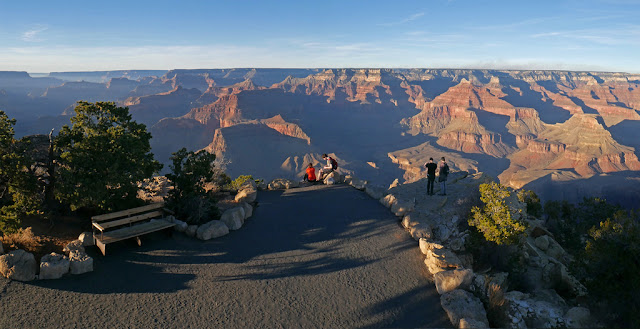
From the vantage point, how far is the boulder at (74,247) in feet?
35.3

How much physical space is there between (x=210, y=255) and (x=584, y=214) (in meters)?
37.9

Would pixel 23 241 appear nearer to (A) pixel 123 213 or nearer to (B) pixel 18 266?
(B) pixel 18 266

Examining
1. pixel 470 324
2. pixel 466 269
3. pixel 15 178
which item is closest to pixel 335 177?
pixel 466 269

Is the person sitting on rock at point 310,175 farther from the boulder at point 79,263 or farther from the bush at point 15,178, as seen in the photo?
the bush at point 15,178

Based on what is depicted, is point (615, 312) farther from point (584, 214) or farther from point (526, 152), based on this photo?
point (526, 152)

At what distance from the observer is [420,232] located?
1374 cm

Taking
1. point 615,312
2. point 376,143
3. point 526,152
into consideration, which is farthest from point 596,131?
point 615,312

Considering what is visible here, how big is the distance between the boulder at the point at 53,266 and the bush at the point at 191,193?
444 centimetres

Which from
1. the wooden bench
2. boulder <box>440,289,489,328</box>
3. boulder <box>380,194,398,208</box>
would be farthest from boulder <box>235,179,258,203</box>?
boulder <box>440,289,489,328</box>

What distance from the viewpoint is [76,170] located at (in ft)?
39.9

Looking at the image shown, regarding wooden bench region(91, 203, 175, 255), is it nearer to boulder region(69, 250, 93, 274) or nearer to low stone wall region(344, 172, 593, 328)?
boulder region(69, 250, 93, 274)

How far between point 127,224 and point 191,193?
9.10ft

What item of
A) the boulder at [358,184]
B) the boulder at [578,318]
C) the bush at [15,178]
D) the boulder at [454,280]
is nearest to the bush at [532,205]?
the boulder at [358,184]

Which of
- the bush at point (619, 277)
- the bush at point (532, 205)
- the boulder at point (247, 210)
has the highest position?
the boulder at point (247, 210)
